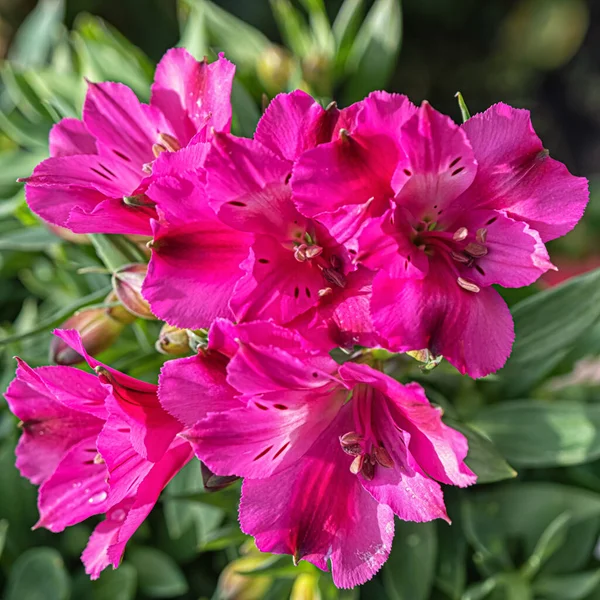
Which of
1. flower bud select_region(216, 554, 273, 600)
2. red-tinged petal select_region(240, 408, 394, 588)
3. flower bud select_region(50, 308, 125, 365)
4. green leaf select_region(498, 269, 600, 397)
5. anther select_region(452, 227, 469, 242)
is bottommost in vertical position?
flower bud select_region(216, 554, 273, 600)

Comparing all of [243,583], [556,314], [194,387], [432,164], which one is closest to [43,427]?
[194,387]

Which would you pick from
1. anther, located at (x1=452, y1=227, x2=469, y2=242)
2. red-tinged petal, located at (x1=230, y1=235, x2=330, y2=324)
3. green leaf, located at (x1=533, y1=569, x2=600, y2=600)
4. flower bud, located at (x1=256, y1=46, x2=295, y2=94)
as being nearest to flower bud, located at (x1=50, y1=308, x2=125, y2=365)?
red-tinged petal, located at (x1=230, y1=235, x2=330, y2=324)

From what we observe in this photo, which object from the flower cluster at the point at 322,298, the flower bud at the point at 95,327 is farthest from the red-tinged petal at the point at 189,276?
the flower bud at the point at 95,327

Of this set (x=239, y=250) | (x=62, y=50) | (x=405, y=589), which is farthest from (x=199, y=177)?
(x=62, y=50)

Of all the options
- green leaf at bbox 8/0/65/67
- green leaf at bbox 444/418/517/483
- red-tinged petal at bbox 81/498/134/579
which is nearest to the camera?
red-tinged petal at bbox 81/498/134/579

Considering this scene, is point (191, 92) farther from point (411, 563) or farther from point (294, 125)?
point (411, 563)

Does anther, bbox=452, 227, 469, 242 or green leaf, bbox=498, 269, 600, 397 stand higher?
anther, bbox=452, 227, 469, 242

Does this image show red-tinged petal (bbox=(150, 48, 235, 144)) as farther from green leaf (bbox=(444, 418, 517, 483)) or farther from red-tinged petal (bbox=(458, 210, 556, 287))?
green leaf (bbox=(444, 418, 517, 483))

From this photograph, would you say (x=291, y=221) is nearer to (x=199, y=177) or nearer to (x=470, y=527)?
(x=199, y=177)
